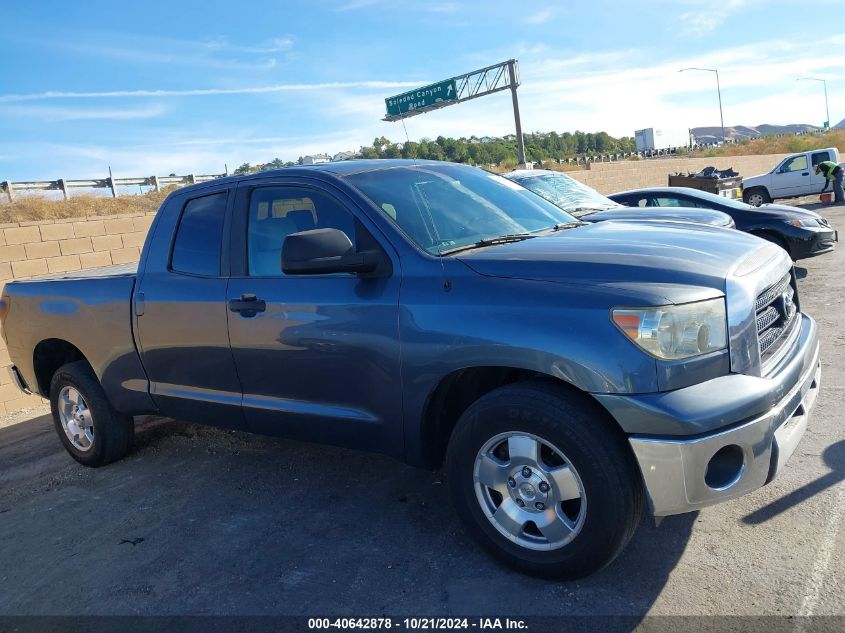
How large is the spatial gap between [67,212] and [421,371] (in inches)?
873

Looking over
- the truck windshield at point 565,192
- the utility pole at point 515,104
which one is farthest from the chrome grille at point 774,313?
the utility pole at point 515,104

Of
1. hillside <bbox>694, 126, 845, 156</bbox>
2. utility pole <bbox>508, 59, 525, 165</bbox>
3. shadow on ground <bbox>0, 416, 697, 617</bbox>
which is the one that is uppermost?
utility pole <bbox>508, 59, 525, 165</bbox>

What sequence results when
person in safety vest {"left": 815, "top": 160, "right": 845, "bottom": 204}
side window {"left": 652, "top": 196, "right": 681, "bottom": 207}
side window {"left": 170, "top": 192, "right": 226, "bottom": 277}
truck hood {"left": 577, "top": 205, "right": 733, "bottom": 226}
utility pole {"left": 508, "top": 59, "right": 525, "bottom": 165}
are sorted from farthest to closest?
utility pole {"left": 508, "top": 59, "right": 525, "bottom": 165} < person in safety vest {"left": 815, "top": 160, "right": 845, "bottom": 204} < side window {"left": 652, "top": 196, "right": 681, "bottom": 207} < truck hood {"left": 577, "top": 205, "right": 733, "bottom": 226} < side window {"left": 170, "top": 192, "right": 226, "bottom": 277}

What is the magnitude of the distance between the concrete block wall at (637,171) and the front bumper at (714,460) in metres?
18.3

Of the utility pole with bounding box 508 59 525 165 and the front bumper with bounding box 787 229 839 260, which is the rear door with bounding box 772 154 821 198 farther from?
the front bumper with bounding box 787 229 839 260

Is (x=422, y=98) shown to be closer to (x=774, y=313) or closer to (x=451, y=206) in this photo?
(x=451, y=206)

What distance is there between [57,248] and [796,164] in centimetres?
2130

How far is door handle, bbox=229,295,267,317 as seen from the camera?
12.9ft

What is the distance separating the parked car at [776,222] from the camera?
9.67 metres

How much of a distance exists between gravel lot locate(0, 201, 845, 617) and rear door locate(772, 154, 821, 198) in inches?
749

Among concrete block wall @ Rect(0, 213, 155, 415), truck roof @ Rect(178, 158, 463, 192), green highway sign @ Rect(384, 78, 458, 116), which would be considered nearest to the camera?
truck roof @ Rect(178, 158, 463, 192)

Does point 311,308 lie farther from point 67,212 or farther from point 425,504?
point 67,212

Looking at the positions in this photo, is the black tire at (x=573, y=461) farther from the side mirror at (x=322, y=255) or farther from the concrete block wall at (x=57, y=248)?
the concrete block wall at (x=57, y=248)

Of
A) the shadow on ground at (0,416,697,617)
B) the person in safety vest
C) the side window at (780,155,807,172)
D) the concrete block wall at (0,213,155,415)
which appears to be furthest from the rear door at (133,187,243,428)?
the side window at (780,155,807,172)
